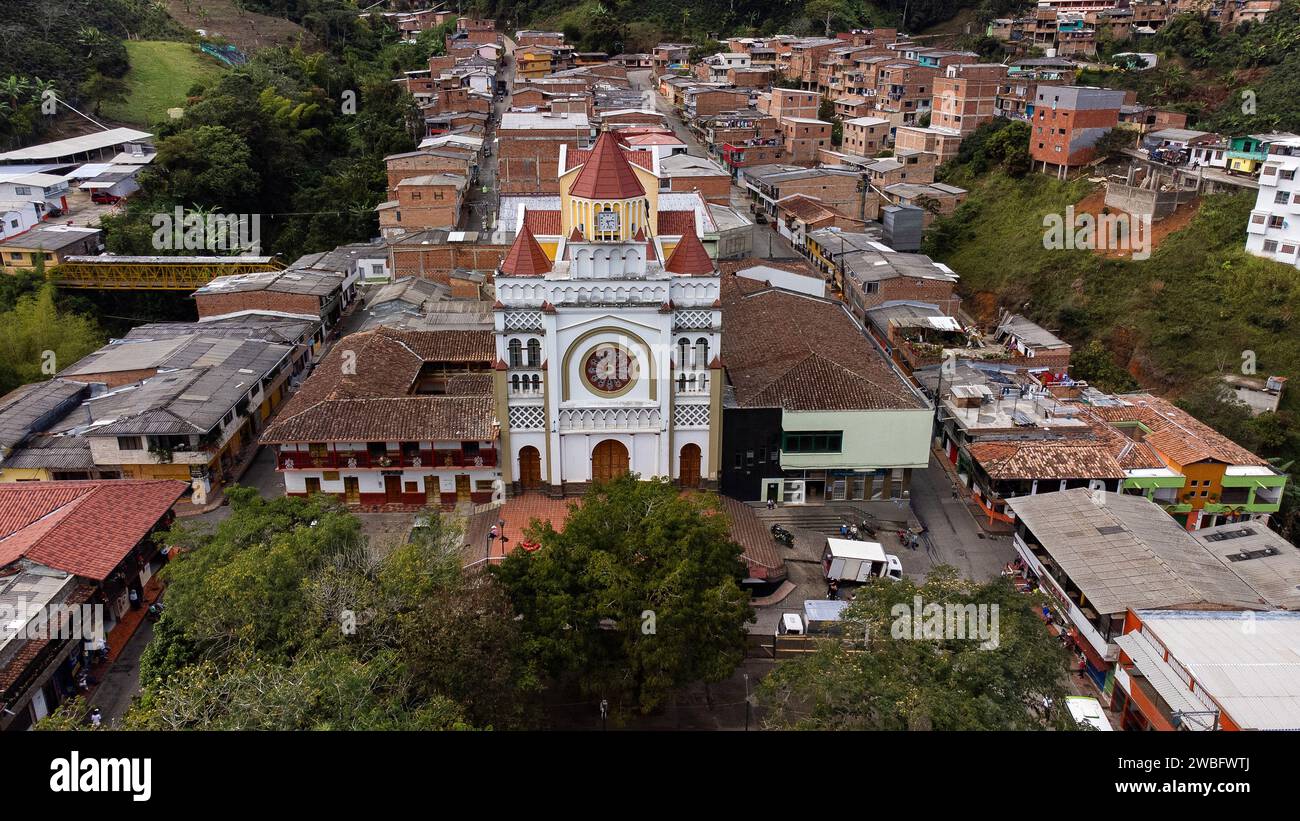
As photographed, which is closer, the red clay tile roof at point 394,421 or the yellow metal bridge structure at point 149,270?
the red clay tile roof at point 394,421

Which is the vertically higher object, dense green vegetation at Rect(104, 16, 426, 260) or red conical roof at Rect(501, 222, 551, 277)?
dense green vegetation at Rect(104, 16, 426, 260)

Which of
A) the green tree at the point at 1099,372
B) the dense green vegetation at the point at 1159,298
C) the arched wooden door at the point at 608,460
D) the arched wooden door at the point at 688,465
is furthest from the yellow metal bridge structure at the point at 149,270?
the dense green vegetation at the point at 1159,298

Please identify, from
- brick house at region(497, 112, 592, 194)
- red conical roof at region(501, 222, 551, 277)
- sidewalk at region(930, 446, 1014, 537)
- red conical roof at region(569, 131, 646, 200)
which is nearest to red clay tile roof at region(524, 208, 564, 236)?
red conical roof at region(569, 131, 646, 200)

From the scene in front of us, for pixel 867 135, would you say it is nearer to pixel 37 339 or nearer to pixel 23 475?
pixel 37 339

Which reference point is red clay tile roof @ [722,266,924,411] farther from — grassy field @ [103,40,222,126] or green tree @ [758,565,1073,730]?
grassy field @ [103,40,222,126]

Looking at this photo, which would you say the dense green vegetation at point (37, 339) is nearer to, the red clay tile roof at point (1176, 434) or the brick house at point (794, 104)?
the red clay tile roof at point (1176, 434)
